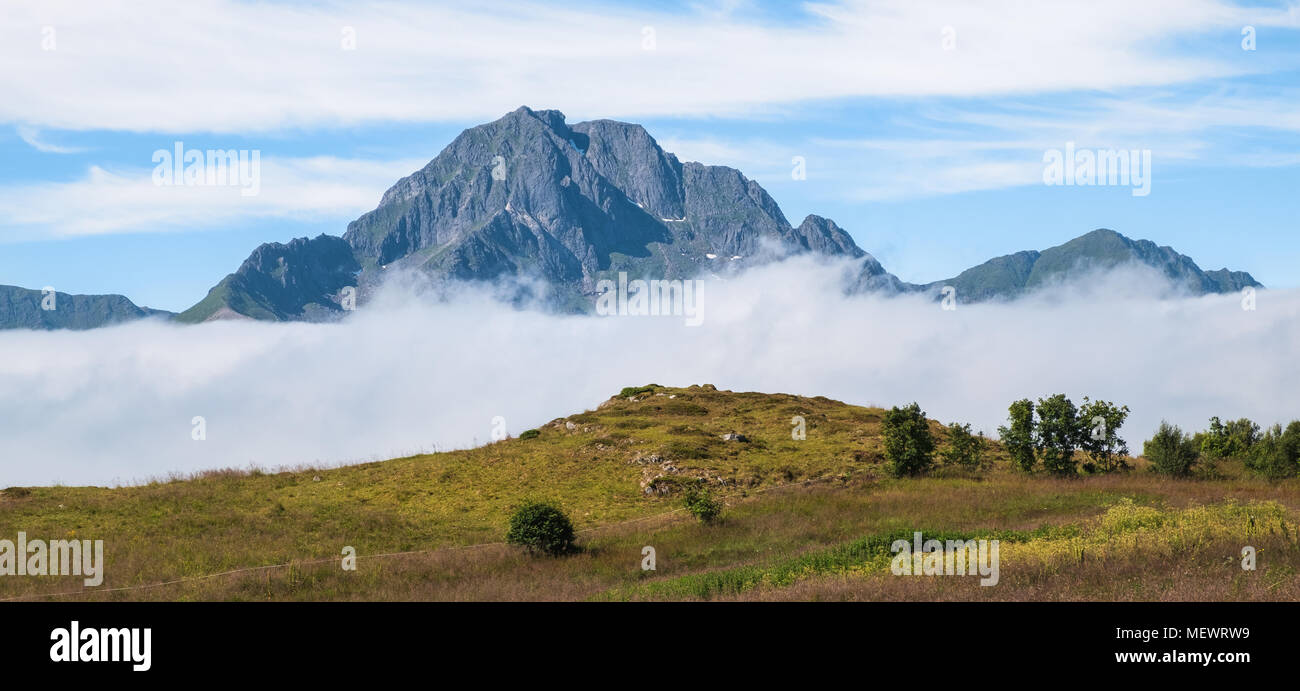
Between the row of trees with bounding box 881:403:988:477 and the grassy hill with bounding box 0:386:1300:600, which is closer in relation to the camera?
the grassy hill with bounding box 0:386:1300:600

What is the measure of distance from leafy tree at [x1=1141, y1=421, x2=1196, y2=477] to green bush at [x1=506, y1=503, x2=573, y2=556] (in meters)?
35.6

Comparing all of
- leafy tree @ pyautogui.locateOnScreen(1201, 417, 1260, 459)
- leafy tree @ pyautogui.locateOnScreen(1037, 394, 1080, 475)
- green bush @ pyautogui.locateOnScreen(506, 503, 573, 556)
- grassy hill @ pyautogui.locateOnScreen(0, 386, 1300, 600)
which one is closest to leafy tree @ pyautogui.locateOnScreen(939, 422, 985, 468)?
grassy hill @ pyautogui.locateOnScreen(0, 386, 1300, 600)

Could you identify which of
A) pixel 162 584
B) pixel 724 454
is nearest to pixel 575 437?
pixel 724 454

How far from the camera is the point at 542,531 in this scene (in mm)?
37656

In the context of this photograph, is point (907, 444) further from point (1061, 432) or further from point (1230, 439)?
point (1230, 439)

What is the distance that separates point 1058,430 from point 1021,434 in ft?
6.90

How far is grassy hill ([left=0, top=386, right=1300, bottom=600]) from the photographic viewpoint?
83.7 feet

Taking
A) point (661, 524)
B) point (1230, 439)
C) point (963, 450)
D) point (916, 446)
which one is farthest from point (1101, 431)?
point (661, 524)

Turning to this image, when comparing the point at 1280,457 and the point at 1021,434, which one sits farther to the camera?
the point at 1021,434

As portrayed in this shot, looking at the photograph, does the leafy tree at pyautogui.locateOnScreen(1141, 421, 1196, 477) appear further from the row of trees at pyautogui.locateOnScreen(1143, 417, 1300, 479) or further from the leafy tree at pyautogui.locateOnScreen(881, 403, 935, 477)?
the leafy tree at pyautogui.locateOnScreen(881, 403, 935, 477)

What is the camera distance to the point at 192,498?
49656 mm
